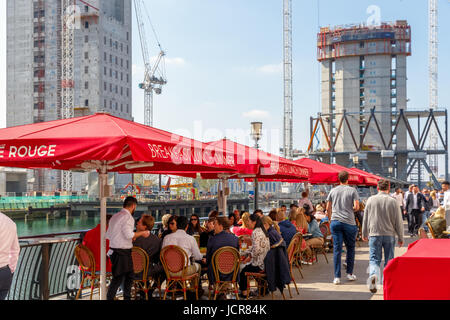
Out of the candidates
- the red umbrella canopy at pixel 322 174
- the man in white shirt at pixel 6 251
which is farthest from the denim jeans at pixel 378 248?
the red umbrella canopy at pixel 322 174

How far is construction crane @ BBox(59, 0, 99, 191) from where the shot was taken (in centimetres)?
9931

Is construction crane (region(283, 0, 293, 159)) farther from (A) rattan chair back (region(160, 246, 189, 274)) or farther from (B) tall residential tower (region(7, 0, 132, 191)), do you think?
(A) rattan chair back (region(160, 246, 189, 274))

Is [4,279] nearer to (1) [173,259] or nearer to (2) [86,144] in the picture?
(2) [86,144]

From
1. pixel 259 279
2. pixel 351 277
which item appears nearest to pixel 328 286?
pixel 351 277

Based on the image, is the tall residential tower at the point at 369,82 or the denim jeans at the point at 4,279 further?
the tall residential tower at the point at 369,82

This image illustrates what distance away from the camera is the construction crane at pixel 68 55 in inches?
3910

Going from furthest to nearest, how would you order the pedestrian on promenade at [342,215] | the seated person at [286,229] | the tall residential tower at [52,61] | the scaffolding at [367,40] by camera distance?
1. the scaffolding at [367,40]
2. the tall residential tower at [52,61]
3. the seated person at [286,229]
4. the pedestrian on promenade at [342,215]

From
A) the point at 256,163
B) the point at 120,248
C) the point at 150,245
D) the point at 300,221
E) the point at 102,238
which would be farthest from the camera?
the point at 300,221

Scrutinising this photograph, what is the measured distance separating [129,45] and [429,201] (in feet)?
322

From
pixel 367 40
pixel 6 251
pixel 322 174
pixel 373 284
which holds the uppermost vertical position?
pixel 367 40

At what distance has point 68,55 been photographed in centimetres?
10012

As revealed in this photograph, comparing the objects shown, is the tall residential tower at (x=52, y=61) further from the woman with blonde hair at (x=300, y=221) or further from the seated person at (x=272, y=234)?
the seated person at (x=272, y=234)

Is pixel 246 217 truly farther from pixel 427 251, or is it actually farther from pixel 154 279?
pixel 427 251

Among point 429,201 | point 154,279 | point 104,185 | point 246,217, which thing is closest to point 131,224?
point 104,185
